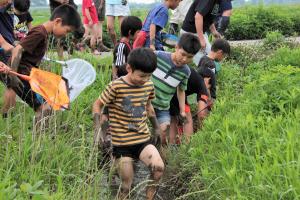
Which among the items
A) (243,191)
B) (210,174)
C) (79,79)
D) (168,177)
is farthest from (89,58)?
(243,191)

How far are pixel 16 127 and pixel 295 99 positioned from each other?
2334 millimetres

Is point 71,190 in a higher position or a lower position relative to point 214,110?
higher

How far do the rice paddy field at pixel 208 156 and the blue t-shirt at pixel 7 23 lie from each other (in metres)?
0.51

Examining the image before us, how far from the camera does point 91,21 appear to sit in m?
8.74

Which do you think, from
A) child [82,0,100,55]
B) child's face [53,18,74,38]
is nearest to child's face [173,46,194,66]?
child's face [53,18,74,38]

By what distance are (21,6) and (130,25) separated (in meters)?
1.47

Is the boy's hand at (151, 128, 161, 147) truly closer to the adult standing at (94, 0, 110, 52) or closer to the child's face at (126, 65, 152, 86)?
the child's face at (126, 65, 152, 86)

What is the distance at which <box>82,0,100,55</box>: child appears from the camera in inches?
331

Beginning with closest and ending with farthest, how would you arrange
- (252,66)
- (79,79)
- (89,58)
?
(79,79), (89,58), (252,66)

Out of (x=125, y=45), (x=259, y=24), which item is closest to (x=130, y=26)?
(x=125, y=45)

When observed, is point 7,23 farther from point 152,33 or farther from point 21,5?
point 152,33

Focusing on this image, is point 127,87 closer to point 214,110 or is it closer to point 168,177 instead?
point 168,177

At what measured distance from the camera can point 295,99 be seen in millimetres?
4328

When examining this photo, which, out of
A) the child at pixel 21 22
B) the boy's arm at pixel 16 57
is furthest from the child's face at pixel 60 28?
the child at pixel 21 22
